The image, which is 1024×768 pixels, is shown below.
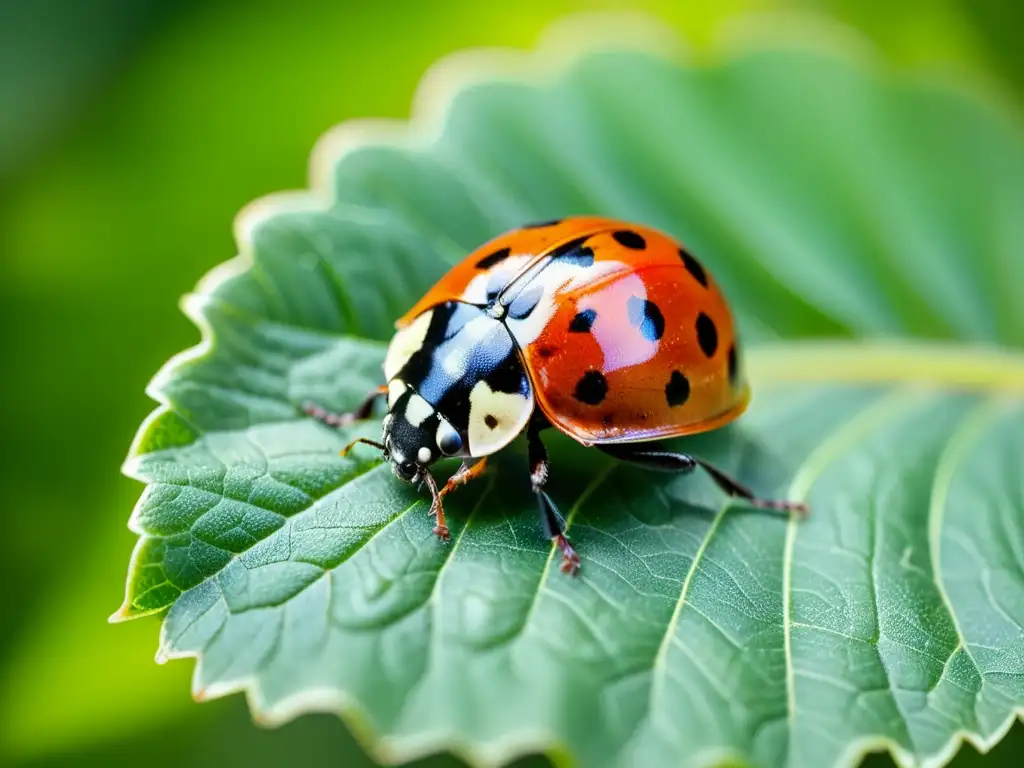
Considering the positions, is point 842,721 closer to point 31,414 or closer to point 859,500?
point 859,500

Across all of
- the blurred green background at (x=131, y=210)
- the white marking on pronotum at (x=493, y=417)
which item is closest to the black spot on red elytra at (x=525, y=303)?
the white marking on pronotum at (x=493, y=417)

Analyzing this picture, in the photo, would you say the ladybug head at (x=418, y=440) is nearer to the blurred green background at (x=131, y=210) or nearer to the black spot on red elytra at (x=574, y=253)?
the black spot on red elytra at (x=574, y=253)

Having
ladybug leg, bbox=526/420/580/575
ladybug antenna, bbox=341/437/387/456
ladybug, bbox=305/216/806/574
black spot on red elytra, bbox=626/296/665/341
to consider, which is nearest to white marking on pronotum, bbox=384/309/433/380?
ladybug, bbox=305/216/806/574

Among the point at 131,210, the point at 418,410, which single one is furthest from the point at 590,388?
the point at 131,210

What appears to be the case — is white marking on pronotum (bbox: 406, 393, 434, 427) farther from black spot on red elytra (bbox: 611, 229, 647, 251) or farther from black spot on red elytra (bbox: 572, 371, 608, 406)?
black spot on red elytra (bbox: 611, 229, 647, 251)

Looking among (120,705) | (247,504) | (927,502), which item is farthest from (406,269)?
(120,705)

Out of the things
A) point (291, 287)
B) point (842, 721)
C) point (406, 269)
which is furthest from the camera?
point (406, 269)
